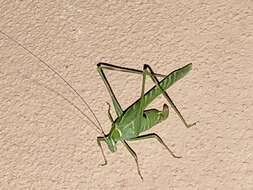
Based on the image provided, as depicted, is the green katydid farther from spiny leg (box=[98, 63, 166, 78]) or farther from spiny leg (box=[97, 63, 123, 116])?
spiny leg (box=[98, 63, 166, 78])

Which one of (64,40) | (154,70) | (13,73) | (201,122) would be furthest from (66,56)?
(201,122)

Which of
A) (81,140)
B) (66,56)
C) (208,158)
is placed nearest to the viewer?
(208,158)

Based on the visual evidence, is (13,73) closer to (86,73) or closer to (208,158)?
(86,73)

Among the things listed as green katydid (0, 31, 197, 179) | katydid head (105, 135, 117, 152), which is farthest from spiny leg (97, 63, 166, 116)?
katydid head (105, 135, 117, 152)

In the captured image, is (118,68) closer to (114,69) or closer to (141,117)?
(114,69)

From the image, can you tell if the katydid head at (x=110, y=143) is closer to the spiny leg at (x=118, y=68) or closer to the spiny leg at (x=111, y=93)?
the spiny leg at (x=111, y=93)

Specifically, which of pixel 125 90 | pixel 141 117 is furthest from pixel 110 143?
pixel 125 90

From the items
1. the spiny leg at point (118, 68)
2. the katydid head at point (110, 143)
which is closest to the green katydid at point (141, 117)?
the katydid head at point (110, 143)
